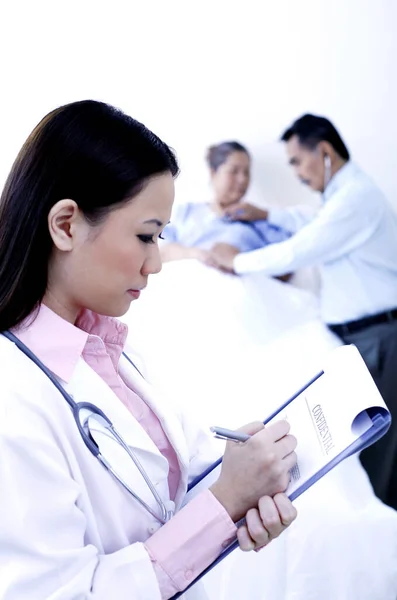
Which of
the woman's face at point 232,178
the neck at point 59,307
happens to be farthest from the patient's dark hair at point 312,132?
the neck at point 59,307

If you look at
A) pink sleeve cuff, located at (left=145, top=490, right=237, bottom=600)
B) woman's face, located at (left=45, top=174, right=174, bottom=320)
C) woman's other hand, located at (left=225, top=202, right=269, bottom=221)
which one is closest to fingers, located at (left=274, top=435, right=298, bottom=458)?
pink sleeve cuff, located at (left=145, top=490, right=237, bottom=600)

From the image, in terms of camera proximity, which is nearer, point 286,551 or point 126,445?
point 126,445

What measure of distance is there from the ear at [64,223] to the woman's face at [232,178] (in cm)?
141

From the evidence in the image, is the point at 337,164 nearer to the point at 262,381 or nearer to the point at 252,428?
the point at 262,381

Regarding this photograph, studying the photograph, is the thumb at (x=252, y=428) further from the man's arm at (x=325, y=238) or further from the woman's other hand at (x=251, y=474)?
the man's arm at (x=325, y=238)

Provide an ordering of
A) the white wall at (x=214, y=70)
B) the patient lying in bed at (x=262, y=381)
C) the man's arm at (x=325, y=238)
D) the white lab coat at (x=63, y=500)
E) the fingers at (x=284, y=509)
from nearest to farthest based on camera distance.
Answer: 1. the white lab coat at (x=63, y=500)
2. the fingers at (x=284, y=509)
3. the patient lying in bed at (x=262, y=381)
4. the white wall at (x=214, y=70)
5. the man's arm at (x=325, y=238)

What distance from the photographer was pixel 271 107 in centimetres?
219

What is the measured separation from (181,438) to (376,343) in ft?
4.30

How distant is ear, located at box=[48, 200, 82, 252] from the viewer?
0.83 metres

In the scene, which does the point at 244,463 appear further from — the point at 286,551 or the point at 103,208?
the point at 286,551

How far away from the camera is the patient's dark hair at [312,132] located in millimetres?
2186

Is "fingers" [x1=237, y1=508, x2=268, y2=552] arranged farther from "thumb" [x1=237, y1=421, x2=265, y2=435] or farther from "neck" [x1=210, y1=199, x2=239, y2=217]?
"neck" [x1=210, y1=199, x2=239, y2=217]

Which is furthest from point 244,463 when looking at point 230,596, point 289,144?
point 289,144

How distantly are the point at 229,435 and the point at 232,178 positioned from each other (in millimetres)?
1461
